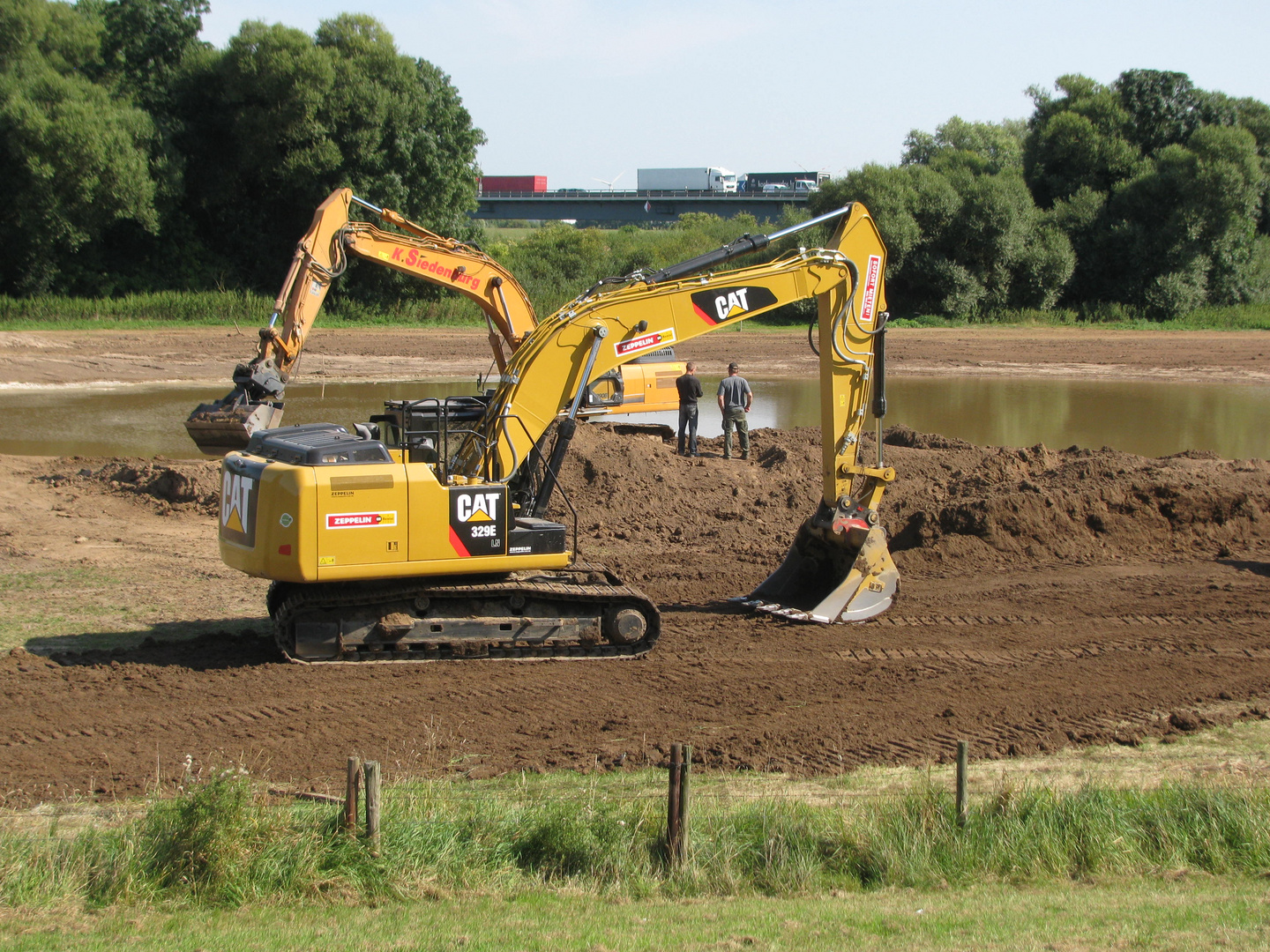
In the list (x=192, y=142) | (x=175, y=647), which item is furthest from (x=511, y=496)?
(x=192, y=142)

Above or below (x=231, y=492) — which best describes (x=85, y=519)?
below

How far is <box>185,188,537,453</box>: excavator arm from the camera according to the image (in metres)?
14.2

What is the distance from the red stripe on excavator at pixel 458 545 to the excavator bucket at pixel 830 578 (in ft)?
11.4

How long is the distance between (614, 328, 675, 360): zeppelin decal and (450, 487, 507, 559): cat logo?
1728 mm

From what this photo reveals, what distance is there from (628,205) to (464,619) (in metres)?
74.8

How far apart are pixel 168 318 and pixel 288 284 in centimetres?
2837

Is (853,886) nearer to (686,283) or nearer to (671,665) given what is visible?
(671,665)

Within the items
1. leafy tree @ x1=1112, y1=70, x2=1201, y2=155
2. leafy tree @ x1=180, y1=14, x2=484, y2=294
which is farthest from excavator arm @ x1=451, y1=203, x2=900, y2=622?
leafy tree @ x1=1112, y1=70, x2=1201, y2=155

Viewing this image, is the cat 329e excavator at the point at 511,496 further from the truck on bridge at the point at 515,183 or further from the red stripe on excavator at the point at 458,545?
the truck on bridge at the point at 515,183

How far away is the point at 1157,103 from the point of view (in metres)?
50.6

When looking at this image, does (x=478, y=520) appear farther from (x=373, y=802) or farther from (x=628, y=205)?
(x=628, y=205)

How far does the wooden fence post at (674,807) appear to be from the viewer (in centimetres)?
643

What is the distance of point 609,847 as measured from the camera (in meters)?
6.58

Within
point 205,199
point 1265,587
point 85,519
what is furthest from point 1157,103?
point 85,519
